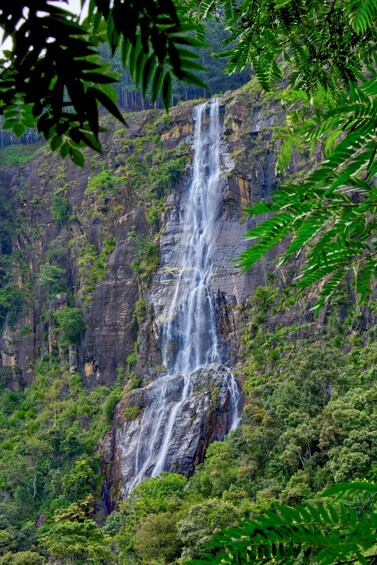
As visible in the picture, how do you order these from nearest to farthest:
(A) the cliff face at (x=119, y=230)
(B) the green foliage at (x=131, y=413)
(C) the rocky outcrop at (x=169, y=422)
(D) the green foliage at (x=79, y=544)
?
1. (D) the green foliage at (x=79, y=544)
2. (C) the rocky outcrop at (x=169, y=422)
3. (B) the green foliage at (x=131, y=413)
4. (A) the cliff face at (x=119, y=230)

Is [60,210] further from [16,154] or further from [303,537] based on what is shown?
[303,537]

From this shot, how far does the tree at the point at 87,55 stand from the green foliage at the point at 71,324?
29538 mm

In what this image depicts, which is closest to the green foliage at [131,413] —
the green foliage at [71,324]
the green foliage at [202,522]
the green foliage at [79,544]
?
the green foliage at [71,324]

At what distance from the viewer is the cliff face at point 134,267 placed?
2255 centimetres

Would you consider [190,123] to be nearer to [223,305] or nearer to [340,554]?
[223,305]

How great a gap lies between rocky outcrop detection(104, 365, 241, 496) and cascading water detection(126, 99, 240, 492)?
0.15 ft

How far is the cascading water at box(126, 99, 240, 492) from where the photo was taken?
2189 cm

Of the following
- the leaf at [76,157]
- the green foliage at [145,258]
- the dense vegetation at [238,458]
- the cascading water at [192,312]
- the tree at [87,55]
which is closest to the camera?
the tree at [87,55]

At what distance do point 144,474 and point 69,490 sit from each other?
11.4 ft

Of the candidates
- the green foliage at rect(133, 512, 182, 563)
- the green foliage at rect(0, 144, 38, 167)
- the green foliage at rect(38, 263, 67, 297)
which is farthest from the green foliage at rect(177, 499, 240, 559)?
the green foliage at rect(0, 144, 38, 167)

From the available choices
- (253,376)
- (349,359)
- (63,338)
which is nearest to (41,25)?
(349,359)

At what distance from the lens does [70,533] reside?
15.5 m

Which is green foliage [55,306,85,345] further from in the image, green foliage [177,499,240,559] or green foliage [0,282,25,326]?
green foliage [177,499,240,559]

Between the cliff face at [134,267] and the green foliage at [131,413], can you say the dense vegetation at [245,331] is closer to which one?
the cliff face at [134,267]
